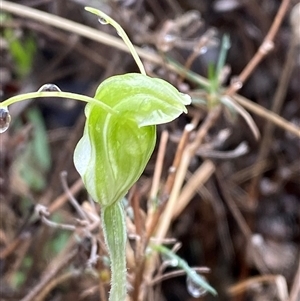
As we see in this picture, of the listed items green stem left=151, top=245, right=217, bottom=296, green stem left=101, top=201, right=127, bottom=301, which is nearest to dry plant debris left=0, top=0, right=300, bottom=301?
green stem left=151, top=245, right=217, bottom=296

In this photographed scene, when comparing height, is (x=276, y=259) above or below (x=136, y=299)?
above

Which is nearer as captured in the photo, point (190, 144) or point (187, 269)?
point (187, 269)

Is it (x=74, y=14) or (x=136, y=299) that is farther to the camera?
(x=74, y=14)

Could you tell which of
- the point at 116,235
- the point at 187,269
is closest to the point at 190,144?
the point at 187,269

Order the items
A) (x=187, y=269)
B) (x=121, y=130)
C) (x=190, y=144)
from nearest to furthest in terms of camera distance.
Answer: (x=121, y=130), (x=187, y=269), (x=190, y=144)

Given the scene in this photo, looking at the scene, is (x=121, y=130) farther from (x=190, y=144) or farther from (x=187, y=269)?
(x=190, y=144)

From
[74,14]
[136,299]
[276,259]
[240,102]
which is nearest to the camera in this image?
[136,299]

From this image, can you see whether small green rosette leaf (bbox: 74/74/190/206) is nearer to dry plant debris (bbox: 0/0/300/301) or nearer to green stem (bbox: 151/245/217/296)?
green stem (bbox: 151/245/217/296)

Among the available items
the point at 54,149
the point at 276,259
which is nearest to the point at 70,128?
the point at 54,149

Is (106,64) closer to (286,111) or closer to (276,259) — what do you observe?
(286,111)
